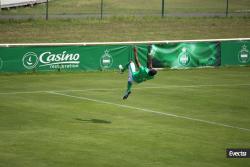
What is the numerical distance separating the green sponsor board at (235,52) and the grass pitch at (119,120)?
161 inches

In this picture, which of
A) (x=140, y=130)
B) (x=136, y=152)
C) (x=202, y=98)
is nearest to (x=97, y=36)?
(x=202, y=98)

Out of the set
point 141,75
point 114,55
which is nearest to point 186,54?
point 114,55

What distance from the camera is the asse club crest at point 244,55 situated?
48.1 m

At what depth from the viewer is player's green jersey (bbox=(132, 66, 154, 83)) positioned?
28312 mm

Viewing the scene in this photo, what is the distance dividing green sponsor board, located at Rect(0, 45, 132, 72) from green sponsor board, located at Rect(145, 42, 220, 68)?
189 cm

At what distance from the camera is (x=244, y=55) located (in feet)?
159

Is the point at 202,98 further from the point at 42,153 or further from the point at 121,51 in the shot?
the point at 42,153

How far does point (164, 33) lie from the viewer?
59.4 m

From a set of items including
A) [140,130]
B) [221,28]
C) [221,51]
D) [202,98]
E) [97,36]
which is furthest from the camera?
[221,28]

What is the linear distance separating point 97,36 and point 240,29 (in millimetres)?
12922

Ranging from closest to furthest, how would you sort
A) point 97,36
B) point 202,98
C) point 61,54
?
point 202,98 → point 61,54 → point 97,36

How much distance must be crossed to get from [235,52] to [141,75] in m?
20.4

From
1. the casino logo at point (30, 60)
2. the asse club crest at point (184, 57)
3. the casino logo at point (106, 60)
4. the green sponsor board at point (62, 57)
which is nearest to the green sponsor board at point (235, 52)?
the asse club crest at point (184, 57)

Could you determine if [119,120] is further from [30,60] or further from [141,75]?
[30,60]
